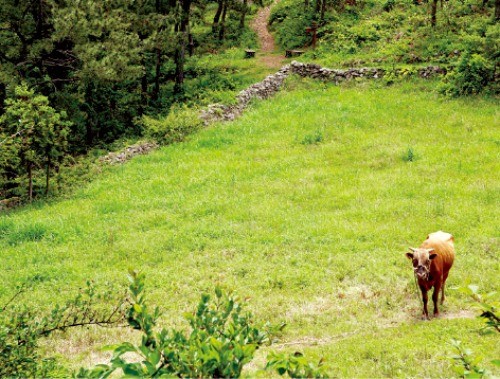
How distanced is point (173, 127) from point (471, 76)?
14926mm

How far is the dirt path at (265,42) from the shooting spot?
37.8 meters

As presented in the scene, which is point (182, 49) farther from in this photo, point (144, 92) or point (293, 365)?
point (293, 365)

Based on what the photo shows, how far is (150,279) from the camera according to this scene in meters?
13.7

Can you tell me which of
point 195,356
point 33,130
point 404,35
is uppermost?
point 404,35

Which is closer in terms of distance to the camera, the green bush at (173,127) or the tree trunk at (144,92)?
the green bush at (173,127)

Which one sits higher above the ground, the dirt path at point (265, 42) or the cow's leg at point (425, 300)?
the dirt path at point (265, 42)

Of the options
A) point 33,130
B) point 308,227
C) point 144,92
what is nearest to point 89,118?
point 144,92

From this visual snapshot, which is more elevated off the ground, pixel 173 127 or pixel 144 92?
pixel 144 92

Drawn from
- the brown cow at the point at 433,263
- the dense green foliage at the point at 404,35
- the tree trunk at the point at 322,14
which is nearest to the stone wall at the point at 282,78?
the dense green foliage at the point at 404,35

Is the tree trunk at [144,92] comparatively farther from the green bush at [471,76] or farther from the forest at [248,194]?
the green bush at [471,76]

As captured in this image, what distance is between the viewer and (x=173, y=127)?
2634 cm

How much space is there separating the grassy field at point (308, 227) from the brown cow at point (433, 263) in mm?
493

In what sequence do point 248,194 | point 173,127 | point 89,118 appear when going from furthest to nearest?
point 89,118 < point 173,127 < point 248,194

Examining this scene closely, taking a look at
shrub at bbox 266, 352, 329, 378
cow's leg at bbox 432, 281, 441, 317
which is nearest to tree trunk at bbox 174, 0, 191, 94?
cow's leg at bbox 432, 281, 441, 317
